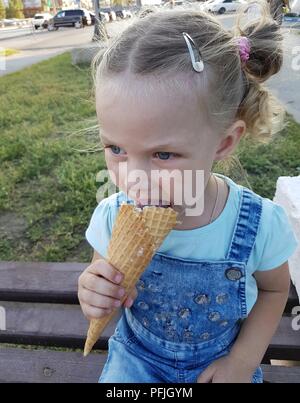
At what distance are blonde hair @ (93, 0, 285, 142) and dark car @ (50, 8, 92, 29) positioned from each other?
2815 cm

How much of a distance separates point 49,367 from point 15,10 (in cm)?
4643

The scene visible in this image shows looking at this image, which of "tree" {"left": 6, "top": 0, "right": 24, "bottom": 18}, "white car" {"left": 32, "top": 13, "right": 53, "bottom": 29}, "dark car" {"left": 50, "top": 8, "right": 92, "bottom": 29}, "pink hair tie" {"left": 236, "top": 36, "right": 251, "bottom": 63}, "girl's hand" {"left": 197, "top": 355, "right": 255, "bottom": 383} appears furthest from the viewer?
"tree" {"left": 6, "top": 0, "right": 24, "bottom": 18}

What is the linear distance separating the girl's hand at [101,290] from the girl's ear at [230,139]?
0.41 metres

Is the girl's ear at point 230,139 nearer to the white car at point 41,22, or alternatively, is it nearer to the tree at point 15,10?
the white car at point 41,22

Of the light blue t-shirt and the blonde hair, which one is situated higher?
the blonde hair

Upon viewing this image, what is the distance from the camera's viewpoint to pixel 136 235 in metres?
1.04

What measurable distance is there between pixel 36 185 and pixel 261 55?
97.0 inches

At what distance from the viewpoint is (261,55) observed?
1.17m

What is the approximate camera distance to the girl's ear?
3.76ft

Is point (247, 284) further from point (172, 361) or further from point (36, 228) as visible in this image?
point (36, 228)

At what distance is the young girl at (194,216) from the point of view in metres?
1.00

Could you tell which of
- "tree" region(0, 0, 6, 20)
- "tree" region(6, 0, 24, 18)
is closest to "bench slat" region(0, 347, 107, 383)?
"tree" region(0, 0, 6, 20)

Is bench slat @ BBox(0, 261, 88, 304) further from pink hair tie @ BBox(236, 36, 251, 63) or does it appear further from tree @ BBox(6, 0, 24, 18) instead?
tree @ BBox(6, 0, 24, 18)
